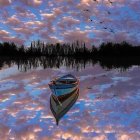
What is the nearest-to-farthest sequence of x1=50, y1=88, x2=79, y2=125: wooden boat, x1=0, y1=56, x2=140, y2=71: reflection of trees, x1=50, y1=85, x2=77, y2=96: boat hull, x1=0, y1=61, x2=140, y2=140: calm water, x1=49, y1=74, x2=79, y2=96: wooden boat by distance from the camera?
1. x1=0, y1=61, x2=140, y2=140: calm water
2. x1=50, y1=88, x2=79, y2=125: wooden boat
3. x1=50, y1=85, x2=77, y2=96: boat hull
4. x1=49, y1=74, x2=79, y2=96: wooden boat
5. x1=0, y1=56, x2=140, y2=71: reflection of trees

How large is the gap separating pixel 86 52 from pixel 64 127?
399ft

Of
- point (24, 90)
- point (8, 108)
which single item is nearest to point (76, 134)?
point (8, 108)

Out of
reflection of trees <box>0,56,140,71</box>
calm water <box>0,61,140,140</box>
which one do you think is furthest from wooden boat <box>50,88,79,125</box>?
reflection of trees <box>0,56,140,71</box>

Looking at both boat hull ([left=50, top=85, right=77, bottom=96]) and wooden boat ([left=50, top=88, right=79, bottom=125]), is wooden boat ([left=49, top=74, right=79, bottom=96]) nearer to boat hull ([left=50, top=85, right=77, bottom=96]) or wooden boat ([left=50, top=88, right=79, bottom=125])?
boat hull ([left=50, top=85, right=77, bottom=96])

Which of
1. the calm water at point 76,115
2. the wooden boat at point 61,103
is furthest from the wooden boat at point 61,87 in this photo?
→ the calm water at point 76,115

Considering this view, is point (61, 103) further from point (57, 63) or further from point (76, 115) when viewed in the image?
point (57, 63)

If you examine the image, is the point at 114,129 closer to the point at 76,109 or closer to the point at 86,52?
the point at 76,109

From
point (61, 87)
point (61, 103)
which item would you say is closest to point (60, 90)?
point (61, 87)

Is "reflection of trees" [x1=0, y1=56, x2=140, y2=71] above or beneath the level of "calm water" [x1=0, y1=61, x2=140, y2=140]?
beneath

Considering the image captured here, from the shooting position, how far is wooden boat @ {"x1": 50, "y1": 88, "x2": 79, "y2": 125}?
22920 mm

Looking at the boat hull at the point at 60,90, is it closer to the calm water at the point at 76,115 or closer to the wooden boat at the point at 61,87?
the wooden boat at the point at 61,87

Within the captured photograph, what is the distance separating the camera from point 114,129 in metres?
19.6

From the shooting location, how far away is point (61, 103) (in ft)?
83.6

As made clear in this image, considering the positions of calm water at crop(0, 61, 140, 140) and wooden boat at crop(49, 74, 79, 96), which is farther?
wooden boat at crop(49, 74, 79, 96)
